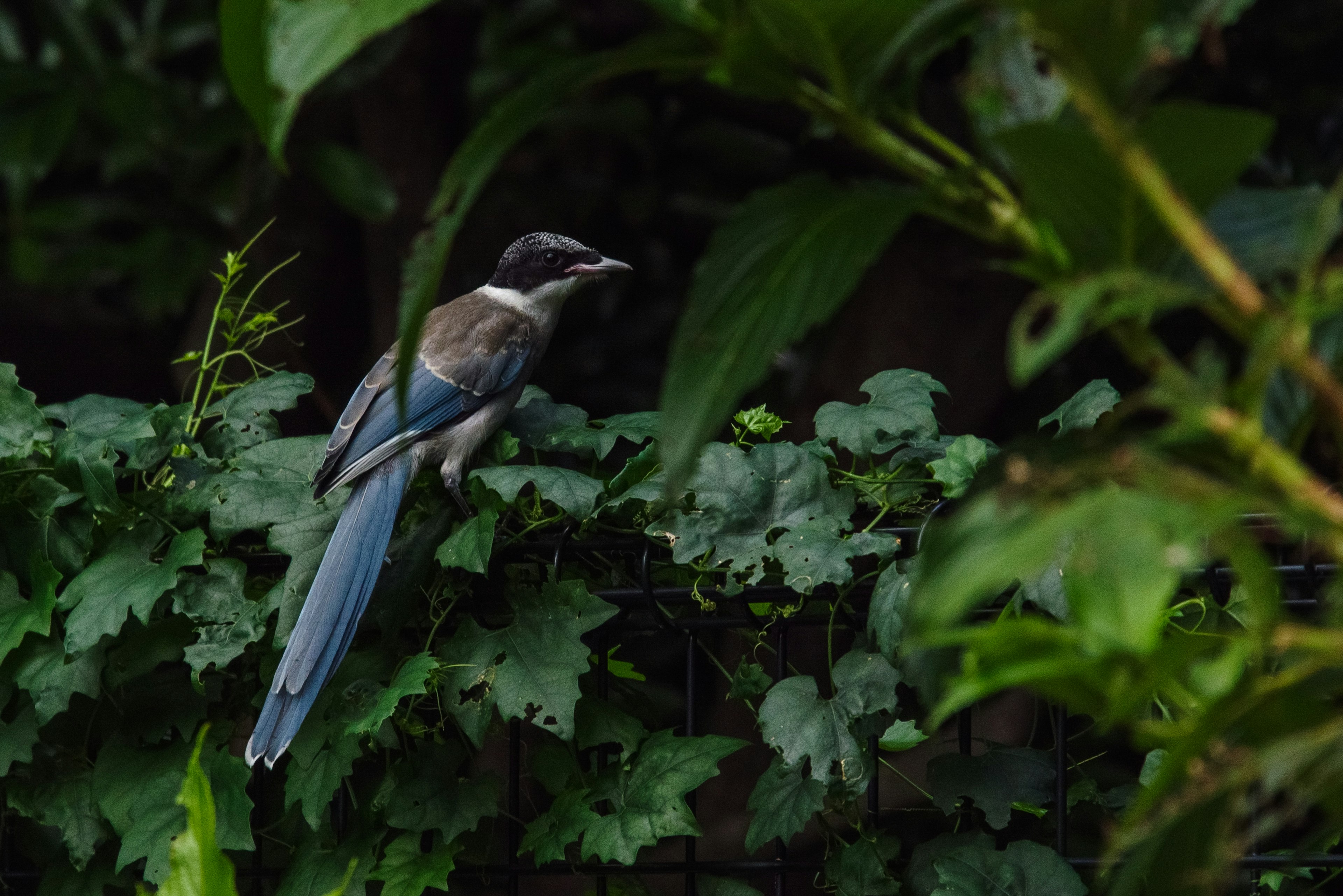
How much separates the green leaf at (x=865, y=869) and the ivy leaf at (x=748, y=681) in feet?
0.73

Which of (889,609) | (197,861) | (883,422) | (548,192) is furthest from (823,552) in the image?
(548,192)

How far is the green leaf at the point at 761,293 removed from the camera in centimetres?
72

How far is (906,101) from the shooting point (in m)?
0.77

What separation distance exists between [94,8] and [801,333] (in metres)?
3.89

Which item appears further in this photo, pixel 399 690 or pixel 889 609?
pixel 399 690

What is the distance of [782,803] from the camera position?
5.64ft

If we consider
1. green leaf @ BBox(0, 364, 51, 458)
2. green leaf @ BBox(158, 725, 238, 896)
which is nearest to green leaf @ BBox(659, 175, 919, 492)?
green leaf @ BBox(158, 725, 238, 896)

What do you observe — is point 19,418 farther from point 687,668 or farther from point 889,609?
point 889,609

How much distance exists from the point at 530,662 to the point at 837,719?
1.37ft

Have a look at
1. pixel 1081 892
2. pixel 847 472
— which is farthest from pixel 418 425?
pixel 1081 892

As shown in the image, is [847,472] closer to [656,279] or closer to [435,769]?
[435,769]

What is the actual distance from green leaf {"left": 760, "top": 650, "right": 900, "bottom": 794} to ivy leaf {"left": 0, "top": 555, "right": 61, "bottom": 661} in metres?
1.04

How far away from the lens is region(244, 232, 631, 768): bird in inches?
75.1

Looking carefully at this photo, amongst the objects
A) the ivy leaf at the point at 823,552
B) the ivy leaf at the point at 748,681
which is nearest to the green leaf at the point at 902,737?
the ivy leaf at the point at 748,681
